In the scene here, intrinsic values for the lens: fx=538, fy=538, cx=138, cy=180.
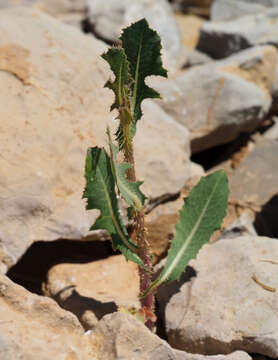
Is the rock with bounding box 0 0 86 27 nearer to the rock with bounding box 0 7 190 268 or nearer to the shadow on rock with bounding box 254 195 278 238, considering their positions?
the rock with bounding box 0 7 190 268

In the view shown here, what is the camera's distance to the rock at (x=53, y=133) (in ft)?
8.88

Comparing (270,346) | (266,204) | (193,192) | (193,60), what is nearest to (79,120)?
(193,192)

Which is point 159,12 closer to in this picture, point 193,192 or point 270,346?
point 193,192

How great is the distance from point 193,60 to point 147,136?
2.12 m

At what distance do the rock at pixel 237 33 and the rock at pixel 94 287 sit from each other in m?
2.64

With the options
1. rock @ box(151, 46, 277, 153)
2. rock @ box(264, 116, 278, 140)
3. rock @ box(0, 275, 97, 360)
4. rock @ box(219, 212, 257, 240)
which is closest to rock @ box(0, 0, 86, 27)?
rock @ box(151, 46, 277, 153)

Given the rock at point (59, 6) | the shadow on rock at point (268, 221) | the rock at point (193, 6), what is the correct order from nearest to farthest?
1. the shadow on rock at point (268, 221)
2. the rock at point (59, 6)
3. the rock at point (193, 6)

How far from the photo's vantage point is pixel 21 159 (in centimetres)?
277

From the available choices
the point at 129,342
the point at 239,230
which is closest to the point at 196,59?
the point at 239,230

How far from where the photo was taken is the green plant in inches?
85.4

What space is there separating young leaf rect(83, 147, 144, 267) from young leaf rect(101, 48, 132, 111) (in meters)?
0.24

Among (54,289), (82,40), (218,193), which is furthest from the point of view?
(82,40)

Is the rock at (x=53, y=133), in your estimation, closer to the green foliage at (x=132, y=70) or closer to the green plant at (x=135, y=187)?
the green plant at (x=135, y=187)

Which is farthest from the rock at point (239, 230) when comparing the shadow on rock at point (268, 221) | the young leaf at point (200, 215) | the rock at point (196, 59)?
the rock at point (196, 59)
